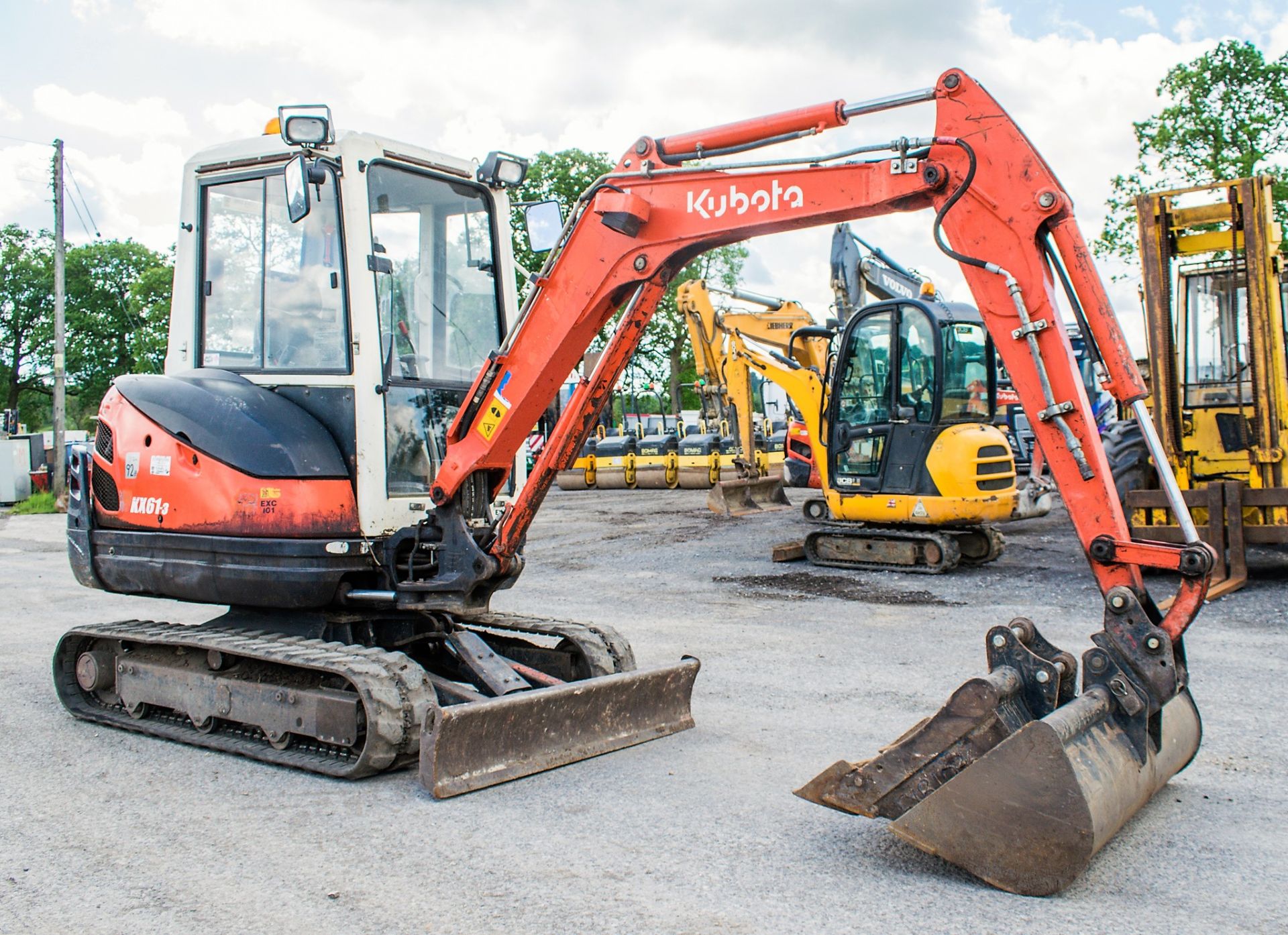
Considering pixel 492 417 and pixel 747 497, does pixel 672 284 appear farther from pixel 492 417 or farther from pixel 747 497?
pixel 492 417

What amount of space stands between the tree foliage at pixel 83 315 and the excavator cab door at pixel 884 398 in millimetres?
41293

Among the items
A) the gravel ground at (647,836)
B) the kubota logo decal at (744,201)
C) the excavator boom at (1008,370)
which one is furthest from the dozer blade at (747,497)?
the kubota logo decal at (744,201)

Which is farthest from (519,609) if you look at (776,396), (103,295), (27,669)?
(103,295)

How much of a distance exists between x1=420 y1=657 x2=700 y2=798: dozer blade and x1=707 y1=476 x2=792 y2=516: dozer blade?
36.6 feet

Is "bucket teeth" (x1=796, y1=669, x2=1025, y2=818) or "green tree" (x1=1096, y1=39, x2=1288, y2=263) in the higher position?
"green tree" (x1=1096, y1=39, x2=1288, y2=263)

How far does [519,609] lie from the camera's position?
9.48 meters

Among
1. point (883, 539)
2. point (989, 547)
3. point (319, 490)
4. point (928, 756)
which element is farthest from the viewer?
point (883, 539)

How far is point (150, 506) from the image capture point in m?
5.74

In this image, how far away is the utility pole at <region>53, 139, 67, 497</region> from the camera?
81.5ft

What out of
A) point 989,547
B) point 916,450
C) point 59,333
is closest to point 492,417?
point 916,450

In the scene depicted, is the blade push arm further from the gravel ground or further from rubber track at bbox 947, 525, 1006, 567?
rubber track at bbox 947, 525, 1006, 567

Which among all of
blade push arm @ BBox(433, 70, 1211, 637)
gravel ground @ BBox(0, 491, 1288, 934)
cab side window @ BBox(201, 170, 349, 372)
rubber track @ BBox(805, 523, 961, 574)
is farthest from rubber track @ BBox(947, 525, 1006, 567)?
cab side window @ BBox(201, 170, 349, 372)

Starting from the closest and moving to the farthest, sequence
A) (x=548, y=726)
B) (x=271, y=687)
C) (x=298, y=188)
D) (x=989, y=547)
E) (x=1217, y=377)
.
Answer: (x=548, y=726)
(x=298, y=188)
(x=271, y=687)
(x=1217, y=377)
(x=989, y=547)

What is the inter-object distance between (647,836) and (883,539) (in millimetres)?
7775
